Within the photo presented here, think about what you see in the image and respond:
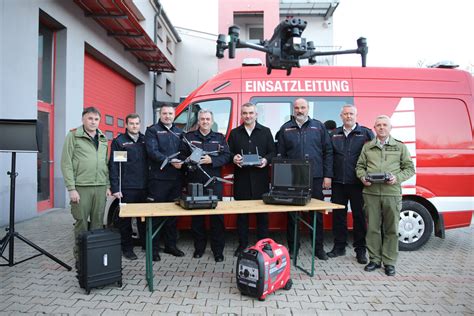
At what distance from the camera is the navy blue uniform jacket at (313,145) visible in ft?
14.0

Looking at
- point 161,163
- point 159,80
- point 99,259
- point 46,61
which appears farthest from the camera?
point 159,80

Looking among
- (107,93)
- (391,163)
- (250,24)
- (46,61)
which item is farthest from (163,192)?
(250,24)

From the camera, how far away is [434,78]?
4.81 metres

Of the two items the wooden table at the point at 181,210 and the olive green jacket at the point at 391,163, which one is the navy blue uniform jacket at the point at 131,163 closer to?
the wooden table at the point at 181,210

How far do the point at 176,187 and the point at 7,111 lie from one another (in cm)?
379

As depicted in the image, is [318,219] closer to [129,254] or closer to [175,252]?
[175,252]

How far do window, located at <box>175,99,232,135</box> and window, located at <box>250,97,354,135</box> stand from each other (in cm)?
41

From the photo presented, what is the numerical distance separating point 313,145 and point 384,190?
101cm

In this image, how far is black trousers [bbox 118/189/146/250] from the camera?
421 cm

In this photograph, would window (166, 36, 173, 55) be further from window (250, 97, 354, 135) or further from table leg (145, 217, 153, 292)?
table leg (145, 217, 153, 292)

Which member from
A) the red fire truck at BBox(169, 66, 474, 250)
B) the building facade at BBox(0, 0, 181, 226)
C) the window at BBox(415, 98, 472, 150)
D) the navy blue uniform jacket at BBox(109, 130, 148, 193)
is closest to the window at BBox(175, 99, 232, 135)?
the red fire truck at BBox(169, 66, 474, 250)

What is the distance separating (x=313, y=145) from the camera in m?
4.27

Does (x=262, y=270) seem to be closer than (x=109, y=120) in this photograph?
Yes

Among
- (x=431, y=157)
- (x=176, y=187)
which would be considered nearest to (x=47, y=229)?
(x=176, y=187)
